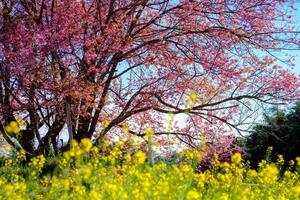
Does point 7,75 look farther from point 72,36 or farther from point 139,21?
point 139,21

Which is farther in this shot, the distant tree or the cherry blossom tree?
the distant tree

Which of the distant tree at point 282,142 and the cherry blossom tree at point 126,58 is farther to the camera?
the distant tree at point 282,142

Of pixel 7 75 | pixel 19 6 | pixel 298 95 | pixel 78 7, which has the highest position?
pixel 19 6

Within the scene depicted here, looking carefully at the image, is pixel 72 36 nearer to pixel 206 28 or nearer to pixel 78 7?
pixel 78 7

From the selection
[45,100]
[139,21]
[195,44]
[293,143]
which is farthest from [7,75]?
[293,143]

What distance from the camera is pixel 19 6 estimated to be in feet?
39.7

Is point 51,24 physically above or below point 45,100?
above

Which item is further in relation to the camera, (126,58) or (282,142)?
(282,142)

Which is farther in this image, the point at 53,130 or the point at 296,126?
the point at 296,126

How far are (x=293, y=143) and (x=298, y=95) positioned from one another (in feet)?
36.1

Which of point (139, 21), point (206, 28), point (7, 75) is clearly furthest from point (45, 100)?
point (206, 28)

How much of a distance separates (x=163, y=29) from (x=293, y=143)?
12.1 metres

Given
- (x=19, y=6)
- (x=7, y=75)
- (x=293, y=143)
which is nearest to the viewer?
(x=7, y=75)

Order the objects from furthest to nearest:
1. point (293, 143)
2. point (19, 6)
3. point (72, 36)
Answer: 1. point (293, 143)
2. point (19, 6)
3. point (72, 36)
